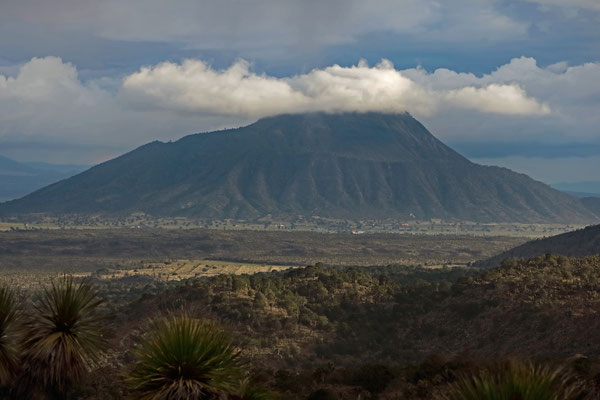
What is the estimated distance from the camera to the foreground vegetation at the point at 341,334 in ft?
41.1

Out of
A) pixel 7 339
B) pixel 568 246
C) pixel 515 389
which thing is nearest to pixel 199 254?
pixel 568 246

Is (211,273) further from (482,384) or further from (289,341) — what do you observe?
Answer: (482,384)

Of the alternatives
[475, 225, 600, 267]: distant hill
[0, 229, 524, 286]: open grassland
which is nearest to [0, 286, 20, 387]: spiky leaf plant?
[475, 225, 600, 267]: distant hill

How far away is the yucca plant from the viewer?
11.9m

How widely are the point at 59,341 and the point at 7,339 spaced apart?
136cm

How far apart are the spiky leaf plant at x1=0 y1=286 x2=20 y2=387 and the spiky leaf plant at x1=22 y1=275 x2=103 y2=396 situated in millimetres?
306

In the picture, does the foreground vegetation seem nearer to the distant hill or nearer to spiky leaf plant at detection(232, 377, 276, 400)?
spiky leaf plant at detection(232, 377, 276, 400)

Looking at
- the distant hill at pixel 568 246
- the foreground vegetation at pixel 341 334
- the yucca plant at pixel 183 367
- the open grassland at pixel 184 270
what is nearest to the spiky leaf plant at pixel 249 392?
the foreground vegetation at pixel 341 334

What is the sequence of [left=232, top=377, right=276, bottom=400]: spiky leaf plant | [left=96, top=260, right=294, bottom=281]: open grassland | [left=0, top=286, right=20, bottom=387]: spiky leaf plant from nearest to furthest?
[left=232, top=377, right=276, bottom=400]: spiky leaf plant < [left=0, top=286, right=20, bottom=387]: spiky leaf plant < [left=96, top=260, right=294, bottom=281]: open grassland

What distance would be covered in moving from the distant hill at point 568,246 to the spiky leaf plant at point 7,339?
3974 inches

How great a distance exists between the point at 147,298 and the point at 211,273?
70.0 meters

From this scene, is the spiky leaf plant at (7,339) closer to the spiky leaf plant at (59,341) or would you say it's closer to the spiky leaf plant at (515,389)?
the spiky leaf plant at (59,341)

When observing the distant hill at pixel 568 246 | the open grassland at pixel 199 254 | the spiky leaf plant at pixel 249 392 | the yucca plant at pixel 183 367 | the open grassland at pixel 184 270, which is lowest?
the open grassland at pixel 184 270

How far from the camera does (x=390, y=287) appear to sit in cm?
5734
